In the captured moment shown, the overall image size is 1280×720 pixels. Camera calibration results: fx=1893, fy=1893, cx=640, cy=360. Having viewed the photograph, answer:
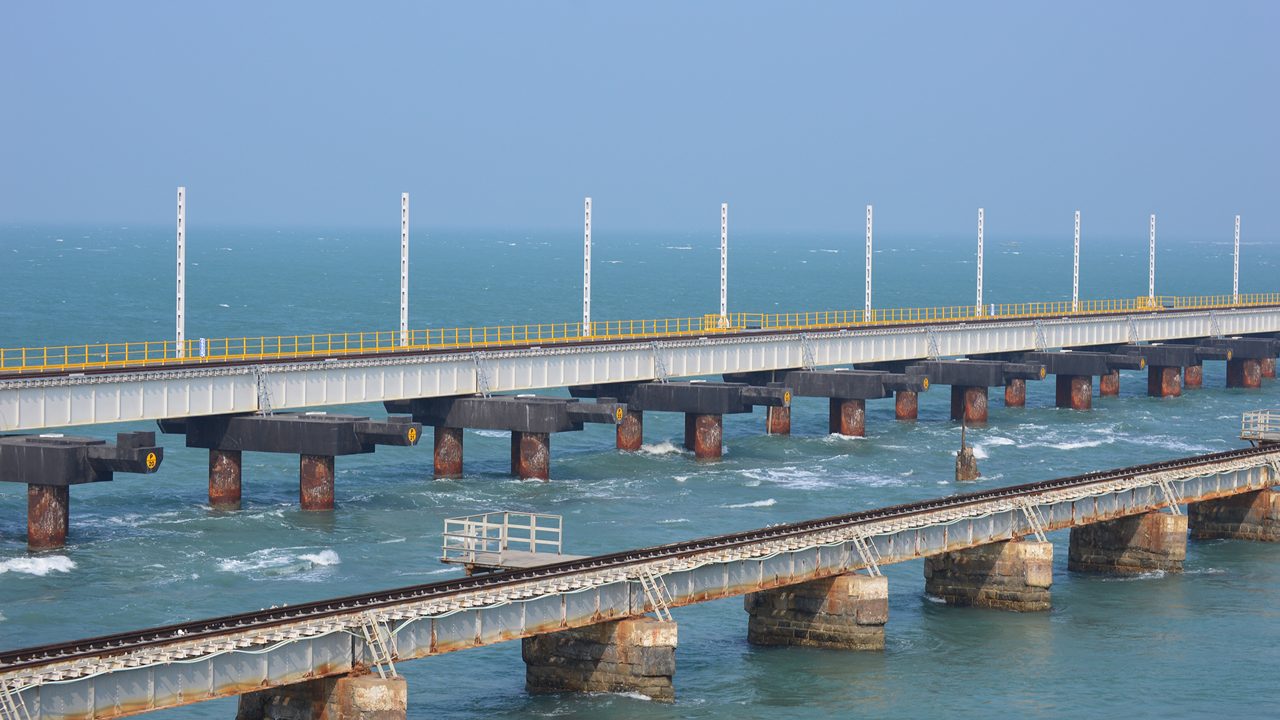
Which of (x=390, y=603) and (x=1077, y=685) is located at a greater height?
(x=390, y=603)

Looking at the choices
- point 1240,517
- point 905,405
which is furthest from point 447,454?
point 905,405

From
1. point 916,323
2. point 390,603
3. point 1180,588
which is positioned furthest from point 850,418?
point 390,603

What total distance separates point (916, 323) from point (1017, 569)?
4964cm

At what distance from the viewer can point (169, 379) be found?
204 ft

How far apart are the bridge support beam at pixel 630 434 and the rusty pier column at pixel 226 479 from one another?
22.2m

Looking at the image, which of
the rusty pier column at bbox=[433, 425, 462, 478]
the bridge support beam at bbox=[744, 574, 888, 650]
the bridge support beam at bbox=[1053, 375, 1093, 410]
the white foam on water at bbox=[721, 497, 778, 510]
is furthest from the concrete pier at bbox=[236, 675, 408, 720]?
the bridge support beam at bbox=[1053, 375, 1093, 410]

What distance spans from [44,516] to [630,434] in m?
32.3

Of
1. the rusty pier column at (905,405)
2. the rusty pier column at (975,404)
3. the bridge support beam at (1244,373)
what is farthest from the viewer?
the bridge support beam at (1244,373)

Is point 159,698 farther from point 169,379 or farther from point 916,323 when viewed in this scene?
point 916,323

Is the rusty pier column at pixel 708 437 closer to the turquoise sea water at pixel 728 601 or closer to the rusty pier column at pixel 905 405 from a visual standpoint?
the turquoise sea water at pixel 728 601

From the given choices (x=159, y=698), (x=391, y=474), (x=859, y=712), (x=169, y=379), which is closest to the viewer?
(x=159, y=698)

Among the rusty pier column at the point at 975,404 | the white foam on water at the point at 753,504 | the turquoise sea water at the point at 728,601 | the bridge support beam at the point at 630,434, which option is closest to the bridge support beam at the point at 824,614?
the turquoise sea water at the point at 728,601

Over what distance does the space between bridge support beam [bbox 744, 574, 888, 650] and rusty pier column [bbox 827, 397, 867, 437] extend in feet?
148

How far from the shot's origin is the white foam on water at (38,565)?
175 feet
